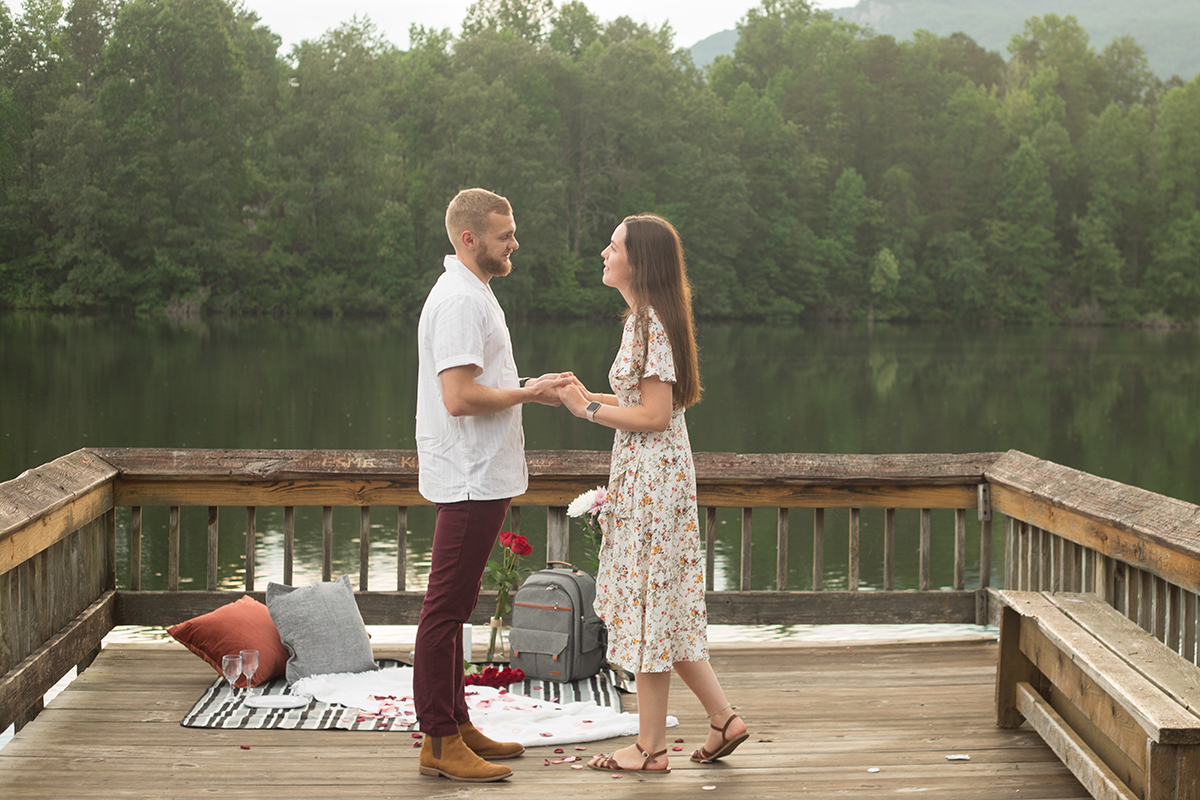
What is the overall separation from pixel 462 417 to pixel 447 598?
472 mm

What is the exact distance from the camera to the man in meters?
3.04

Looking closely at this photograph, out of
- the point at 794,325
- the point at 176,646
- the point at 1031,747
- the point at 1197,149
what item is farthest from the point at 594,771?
the point at 1197,149

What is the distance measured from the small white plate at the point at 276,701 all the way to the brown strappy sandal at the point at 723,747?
1234 millimetres

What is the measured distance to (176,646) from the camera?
4.27 m

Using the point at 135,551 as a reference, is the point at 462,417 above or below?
above

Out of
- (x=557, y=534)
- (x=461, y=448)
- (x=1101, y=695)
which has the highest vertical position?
(x=461, y=448)

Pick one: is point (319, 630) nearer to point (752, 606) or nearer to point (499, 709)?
point (499, 709)

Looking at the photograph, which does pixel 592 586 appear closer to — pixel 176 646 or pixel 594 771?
pixel 594 771

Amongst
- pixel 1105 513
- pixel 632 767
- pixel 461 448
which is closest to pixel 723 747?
pixel 632 767

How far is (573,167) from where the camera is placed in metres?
49.5

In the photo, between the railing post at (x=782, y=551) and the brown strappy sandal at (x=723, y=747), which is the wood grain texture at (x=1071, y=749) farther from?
the railing post at (x=782, y=551)

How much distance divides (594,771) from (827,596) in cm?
149

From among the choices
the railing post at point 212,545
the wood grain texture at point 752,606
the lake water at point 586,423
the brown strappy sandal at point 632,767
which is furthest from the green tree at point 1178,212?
the brown strappy sandal at point 632,767

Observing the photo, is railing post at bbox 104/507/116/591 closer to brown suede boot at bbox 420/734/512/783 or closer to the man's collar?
brown suede boot at bbox 420/734/512/783
